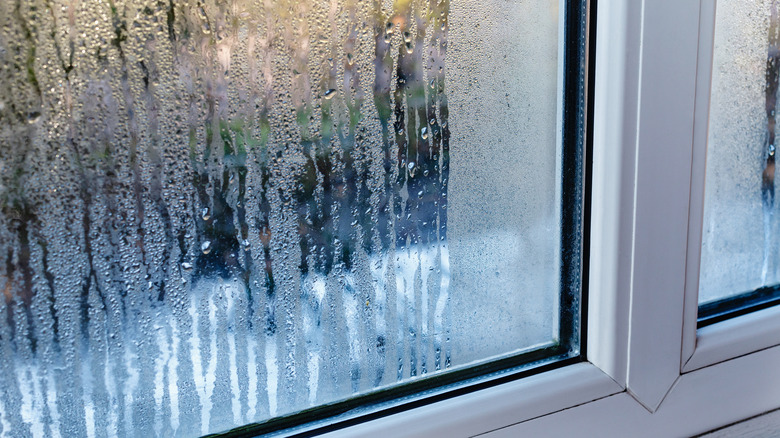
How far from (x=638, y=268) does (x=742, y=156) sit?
0.83ft

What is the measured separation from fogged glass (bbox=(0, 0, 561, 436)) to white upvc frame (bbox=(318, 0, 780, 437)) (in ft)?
0.18

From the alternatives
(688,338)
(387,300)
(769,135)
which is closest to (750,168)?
(769,135)

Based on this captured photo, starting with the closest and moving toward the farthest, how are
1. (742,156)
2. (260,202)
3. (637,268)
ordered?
1. (260,202)
2. (637,268)
3. (742,156)

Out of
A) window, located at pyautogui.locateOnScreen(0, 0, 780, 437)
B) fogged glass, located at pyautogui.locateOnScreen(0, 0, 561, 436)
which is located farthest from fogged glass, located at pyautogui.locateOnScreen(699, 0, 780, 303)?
fogged glass, located at pyautogui.locateOnScreen(0, 0, 561, 436)

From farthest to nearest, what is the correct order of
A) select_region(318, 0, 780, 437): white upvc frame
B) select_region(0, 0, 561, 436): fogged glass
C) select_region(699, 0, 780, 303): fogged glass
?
select_region(699, 0, 780, 303): fogged glass, select_region(318, 0, 780, 437): white upvc frame, select_region(0, 0, 561, 436): fogged glass

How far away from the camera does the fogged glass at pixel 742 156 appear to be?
0.72m

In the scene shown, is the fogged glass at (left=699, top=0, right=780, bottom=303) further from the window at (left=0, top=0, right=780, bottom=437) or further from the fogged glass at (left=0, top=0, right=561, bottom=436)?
the fogged glass at (left=0, top=0, right=561, bottom=436)

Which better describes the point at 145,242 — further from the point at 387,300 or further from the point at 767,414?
the point at 767,414

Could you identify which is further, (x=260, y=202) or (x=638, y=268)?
(x=638, y=268)

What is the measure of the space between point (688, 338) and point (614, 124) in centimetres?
27

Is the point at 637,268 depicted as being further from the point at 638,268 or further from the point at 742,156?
the point at 742,156

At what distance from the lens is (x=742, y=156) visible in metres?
0.77

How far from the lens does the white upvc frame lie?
1.99 feet

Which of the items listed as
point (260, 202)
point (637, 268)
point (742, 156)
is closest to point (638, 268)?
point (637, 268)
